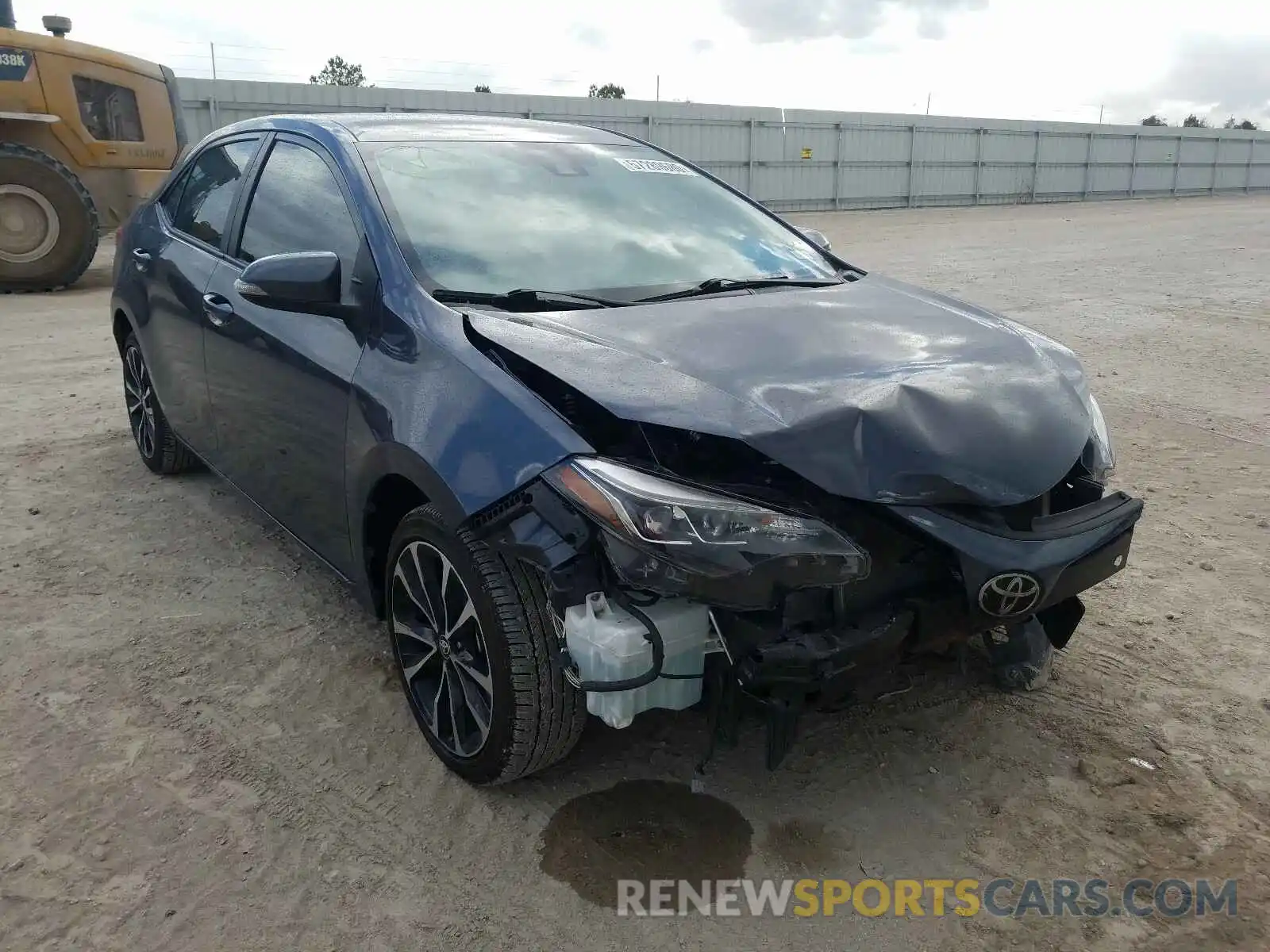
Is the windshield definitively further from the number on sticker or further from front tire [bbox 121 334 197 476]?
front tire [bbox 121 334 197 476]

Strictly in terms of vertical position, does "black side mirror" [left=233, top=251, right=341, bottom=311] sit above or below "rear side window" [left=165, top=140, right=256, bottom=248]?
below

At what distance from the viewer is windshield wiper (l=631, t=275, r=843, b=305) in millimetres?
3057

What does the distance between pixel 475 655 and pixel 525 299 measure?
987 mm

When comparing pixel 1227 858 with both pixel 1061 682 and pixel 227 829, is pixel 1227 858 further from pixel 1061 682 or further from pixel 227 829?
pixel 227 829

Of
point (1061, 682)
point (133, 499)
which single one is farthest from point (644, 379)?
point (133, 499)

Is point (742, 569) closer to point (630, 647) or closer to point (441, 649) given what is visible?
point (630, 647)

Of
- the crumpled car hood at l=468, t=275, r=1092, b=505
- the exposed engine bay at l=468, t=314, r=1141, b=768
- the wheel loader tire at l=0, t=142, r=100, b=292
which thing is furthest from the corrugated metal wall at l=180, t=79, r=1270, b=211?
A: the exposed engine bay at l=468, t=314, r=1141, b=768

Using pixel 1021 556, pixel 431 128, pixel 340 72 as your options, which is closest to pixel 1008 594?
pixel 1021 556

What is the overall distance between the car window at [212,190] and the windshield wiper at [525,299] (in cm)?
158

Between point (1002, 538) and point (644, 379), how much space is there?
0.89 m

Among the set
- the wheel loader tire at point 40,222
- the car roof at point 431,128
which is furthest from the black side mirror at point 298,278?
the wheel loader tire at point 40,222

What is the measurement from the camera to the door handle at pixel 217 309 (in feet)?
11.9

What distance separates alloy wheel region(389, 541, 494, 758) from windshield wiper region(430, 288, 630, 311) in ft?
2.23

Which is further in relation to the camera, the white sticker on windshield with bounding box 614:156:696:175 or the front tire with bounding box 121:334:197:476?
the front tire with bounding box 121:334:197:476
